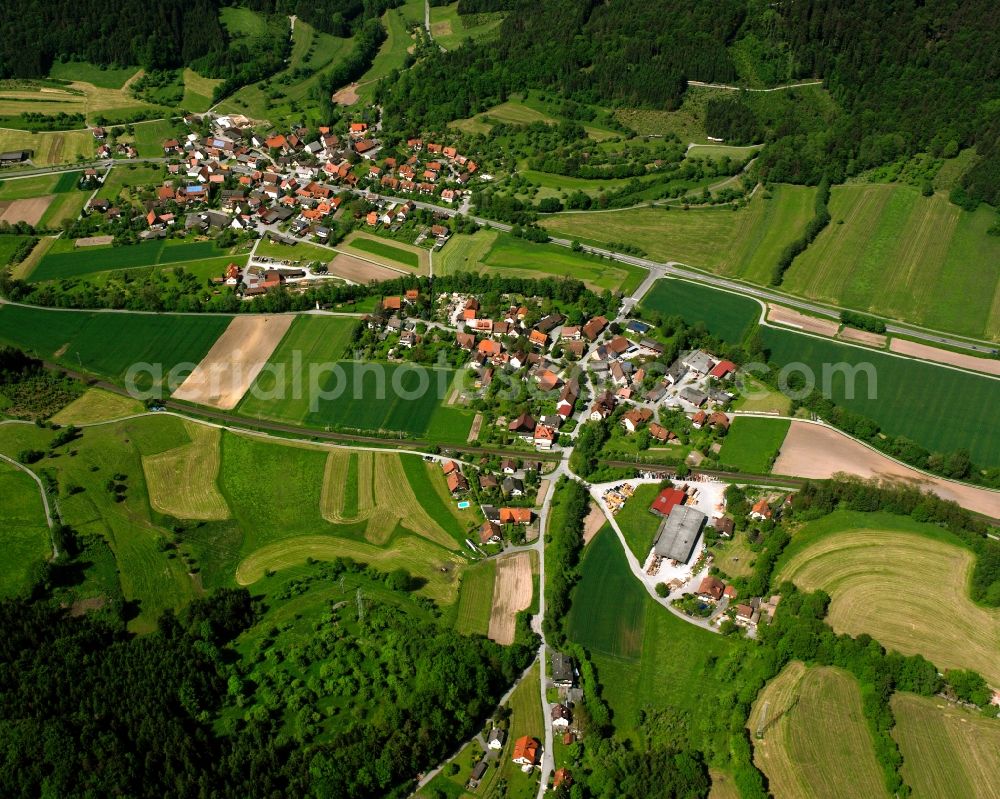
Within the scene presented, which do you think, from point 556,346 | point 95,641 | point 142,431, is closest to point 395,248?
point 556,346

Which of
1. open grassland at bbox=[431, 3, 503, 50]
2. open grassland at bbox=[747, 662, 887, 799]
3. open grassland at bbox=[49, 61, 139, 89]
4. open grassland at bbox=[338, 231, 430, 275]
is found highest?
open grassland at bbox=[431, 3, 503, 50]

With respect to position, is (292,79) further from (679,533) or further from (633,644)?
(633,644)

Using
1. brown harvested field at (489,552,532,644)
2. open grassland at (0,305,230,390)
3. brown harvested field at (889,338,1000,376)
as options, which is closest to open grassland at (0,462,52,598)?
open grassland at (0,305,230,390)

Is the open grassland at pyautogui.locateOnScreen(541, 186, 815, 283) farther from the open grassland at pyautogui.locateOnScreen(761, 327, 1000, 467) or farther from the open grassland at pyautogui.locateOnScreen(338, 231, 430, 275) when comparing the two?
the open grassland at pyautogui.locateOnScreen(338, 231, 430, 275)

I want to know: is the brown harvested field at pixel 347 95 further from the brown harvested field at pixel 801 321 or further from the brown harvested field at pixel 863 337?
the brown harvested field at pixel 863 337

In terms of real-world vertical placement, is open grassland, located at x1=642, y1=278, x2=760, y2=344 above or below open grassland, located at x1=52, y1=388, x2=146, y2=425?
above

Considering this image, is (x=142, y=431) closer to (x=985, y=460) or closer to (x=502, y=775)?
(x=502, y=775)
